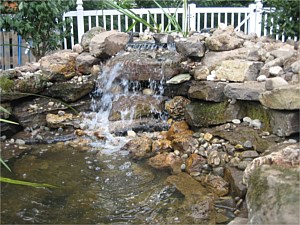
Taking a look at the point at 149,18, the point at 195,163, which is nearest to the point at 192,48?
the point at 195,163

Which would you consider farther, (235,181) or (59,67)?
(59,67)

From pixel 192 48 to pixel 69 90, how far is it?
1.41m

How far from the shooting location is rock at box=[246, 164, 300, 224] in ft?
5.90

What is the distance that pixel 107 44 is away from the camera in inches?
194

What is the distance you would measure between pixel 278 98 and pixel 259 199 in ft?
4.31

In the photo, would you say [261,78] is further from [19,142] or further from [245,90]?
[19,142]

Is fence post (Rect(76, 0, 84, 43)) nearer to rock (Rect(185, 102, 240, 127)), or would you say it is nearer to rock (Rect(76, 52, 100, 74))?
rock (Rect(76, 52, 100, 74))

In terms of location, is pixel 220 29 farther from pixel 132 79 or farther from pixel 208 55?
pixel 132 79

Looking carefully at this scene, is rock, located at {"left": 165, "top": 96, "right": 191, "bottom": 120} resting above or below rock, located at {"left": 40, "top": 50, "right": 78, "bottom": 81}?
below

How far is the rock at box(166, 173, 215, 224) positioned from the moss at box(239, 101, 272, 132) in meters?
0.79

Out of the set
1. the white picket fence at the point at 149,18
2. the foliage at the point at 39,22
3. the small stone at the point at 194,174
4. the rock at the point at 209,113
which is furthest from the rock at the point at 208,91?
the white picket fence at the point at 149,18

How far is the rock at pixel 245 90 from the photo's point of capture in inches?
136

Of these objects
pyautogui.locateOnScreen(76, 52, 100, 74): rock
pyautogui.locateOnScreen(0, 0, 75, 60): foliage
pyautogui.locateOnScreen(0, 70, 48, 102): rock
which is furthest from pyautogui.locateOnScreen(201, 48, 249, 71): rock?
pyautogui.locateOnScreen(0, 0, 75, 60): foliage

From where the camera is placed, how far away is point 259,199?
1964 mm
